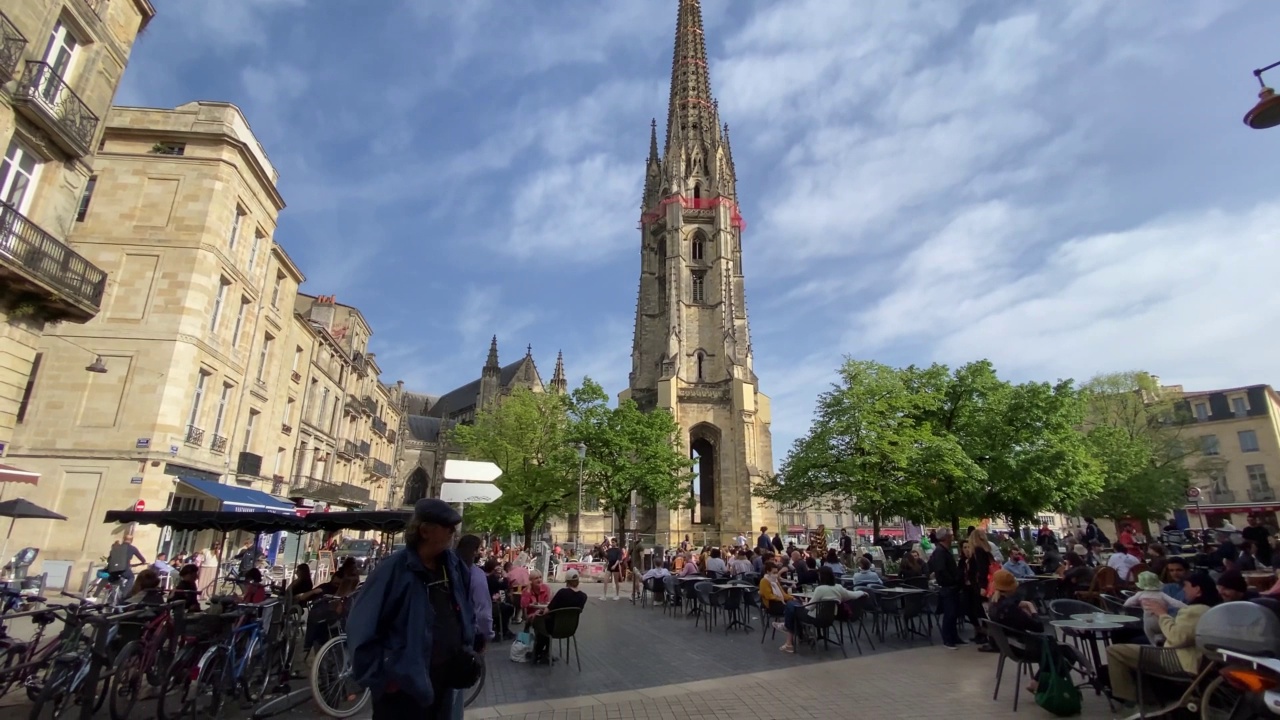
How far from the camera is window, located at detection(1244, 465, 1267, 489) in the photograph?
118 feet

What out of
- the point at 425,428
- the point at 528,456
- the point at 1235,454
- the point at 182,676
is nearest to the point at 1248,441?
the point at 1235,454

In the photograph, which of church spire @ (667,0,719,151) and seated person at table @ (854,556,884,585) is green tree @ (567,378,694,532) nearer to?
seated person at table @ (854,556,884,585)

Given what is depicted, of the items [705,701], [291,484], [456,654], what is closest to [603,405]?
[291,484]

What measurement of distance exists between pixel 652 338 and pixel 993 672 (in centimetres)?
3707

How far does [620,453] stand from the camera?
28469mm

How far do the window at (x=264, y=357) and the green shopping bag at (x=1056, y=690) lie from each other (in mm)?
21425

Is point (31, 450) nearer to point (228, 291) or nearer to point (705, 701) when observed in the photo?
point (228, 291)

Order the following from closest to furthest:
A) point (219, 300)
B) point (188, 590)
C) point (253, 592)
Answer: point (188, 590), point (253, 592), point (219, 300)

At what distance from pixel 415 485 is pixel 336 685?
56088 mm

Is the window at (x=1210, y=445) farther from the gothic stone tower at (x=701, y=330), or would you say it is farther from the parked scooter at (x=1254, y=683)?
the parked scooter at (x=1254, y=683)

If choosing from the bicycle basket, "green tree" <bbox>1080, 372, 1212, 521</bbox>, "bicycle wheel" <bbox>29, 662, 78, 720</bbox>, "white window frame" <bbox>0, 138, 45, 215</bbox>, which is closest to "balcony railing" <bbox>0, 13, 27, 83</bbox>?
"white window frame" <bbox>0, 138, 45, 215</bbox>

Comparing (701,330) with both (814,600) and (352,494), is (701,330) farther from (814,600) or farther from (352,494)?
(814,600)

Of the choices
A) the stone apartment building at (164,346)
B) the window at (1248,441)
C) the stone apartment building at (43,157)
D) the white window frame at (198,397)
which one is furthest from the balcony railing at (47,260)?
the window at (1248,441)

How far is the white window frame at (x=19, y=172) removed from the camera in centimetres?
922
